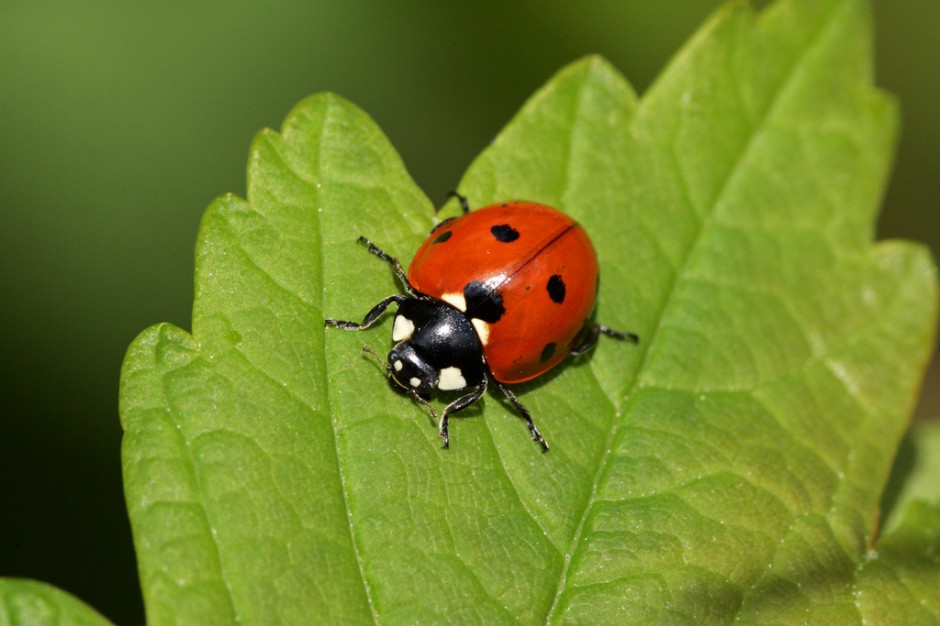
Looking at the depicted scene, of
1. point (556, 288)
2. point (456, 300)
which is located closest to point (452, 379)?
point (456, 300)

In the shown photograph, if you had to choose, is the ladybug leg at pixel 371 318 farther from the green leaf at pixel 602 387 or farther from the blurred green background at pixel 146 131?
the blurred green background at pixel 146 131

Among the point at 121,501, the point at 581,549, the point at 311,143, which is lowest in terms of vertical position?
the point at 121,501

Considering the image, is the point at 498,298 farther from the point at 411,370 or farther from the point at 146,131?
the point at 146,131

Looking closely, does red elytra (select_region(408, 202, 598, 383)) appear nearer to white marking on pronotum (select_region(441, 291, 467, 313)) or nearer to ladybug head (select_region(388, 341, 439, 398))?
white marking on pronotum (select_region(441, 291, 467, 313))

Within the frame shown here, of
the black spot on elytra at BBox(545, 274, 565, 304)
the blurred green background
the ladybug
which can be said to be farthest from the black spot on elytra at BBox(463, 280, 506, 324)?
the blurred green background

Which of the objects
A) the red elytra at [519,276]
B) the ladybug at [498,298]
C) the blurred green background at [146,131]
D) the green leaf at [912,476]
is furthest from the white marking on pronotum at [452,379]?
the blurred green background at [146,131]

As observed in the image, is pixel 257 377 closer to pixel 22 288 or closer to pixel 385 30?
pixel 22 288

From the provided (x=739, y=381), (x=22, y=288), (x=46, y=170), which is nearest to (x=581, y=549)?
(x=739, y=381)
